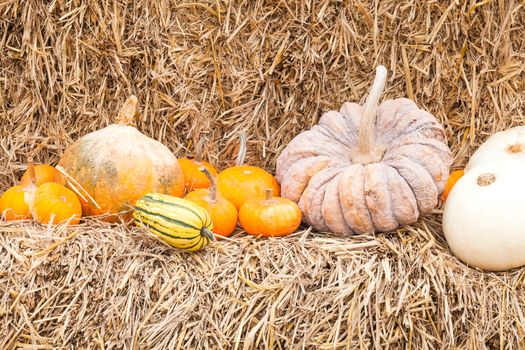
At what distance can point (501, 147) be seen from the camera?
9.90 ft

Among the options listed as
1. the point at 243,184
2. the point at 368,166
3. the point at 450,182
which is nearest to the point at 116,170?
the point at 243,184

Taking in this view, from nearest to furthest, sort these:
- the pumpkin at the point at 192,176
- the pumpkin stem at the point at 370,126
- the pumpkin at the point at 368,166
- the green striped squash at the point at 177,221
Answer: the green striped squash at the point at 177,221, the pumpkin at the point at 368,166, the pumpkin stem at the point at 370,126, the pumpkin at the point at 192,176

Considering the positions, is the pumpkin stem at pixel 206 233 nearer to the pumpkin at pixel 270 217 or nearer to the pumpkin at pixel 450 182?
the pumpkin at pixel 270 217

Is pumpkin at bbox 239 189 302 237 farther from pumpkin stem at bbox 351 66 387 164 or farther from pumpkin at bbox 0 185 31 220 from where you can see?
pumpkin at bbox 0 185 31 220

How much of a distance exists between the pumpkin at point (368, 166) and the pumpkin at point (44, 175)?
100 centimetres

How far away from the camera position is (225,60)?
3252 mm

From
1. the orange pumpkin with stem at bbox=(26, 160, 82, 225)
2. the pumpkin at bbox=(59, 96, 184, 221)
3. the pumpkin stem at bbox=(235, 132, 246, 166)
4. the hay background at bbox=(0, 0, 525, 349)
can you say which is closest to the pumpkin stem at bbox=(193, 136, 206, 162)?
the hay background at bbox=(0, 0, 525, 349)

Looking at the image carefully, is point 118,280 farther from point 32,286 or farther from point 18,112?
point 18,112

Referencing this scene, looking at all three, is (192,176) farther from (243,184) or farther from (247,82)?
(247,82)

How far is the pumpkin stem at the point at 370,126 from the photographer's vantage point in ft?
9.33

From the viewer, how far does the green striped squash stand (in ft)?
8.18

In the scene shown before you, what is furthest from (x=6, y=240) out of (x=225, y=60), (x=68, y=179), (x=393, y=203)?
(x=393, y=203)

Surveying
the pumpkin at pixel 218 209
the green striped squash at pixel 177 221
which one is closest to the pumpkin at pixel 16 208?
the green striped squash at pixel 177 221

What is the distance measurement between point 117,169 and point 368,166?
3.48ft
